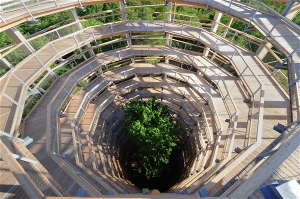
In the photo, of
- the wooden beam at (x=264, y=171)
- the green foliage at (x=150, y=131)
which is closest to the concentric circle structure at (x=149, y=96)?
the wooden beam at (x=264, y=171)

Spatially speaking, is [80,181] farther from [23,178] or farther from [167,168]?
[167,168]

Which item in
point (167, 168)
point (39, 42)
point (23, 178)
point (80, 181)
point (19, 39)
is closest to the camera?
point (23, 178)

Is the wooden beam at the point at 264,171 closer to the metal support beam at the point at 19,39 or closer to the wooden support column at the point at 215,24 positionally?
the wooden support column at the point at 215,24

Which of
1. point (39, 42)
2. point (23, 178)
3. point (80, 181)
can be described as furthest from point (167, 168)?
point (23, 178)

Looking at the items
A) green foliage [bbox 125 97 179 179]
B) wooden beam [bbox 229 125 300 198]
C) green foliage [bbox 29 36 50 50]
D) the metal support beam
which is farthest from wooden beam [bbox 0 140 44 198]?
green foliage [bbox 125 97 179 179]

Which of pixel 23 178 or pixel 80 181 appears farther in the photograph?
pixel 80 181

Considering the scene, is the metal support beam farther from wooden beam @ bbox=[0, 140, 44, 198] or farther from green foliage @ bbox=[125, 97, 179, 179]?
wooden beam @ bbox=[0, 140, 44, 198]
